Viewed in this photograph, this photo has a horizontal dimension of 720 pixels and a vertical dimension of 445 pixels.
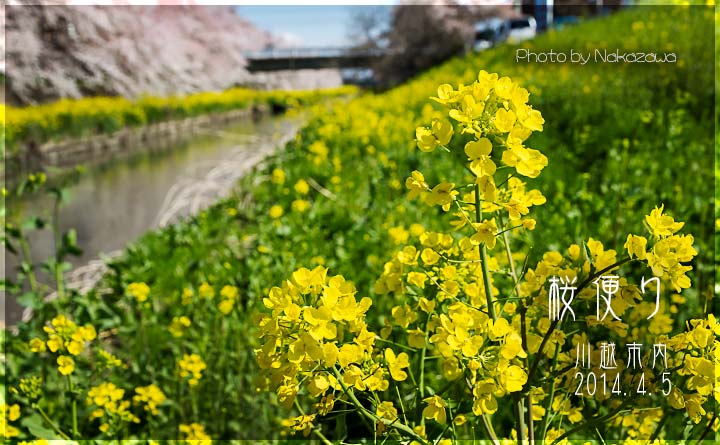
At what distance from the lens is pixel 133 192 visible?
592 centimetres

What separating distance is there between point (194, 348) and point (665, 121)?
2441 mm

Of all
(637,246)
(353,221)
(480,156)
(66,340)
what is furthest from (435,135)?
(353,221)

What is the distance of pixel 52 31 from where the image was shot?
35.4 ft

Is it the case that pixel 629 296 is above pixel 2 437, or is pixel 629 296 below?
above

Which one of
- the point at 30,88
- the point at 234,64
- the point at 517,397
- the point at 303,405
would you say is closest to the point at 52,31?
the point at 30,88

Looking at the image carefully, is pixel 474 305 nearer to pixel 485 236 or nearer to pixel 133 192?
pixel 485 236

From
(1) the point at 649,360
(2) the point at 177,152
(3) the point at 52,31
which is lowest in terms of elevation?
(2) the point at 177,152

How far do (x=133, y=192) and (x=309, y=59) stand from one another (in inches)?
330

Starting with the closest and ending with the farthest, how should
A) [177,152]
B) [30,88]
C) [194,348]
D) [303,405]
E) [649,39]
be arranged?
[303,405] < [194,348] < [649,39] < [177,152] < [30,88]

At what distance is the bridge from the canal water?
16.9 ft

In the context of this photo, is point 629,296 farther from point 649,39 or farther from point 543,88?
point 649,39

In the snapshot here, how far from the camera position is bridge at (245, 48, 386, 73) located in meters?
13.1

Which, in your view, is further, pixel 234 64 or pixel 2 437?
pixel 234 64

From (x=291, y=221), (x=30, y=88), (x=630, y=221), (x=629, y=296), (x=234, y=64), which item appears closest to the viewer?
(x=629, y=296)
